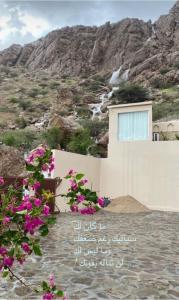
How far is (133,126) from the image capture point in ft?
60.2

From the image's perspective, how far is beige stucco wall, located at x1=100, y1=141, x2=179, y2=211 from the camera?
1700 centimetres

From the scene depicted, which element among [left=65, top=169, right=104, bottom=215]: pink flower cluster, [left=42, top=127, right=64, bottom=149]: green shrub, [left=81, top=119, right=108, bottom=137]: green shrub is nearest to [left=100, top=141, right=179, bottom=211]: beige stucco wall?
[left=42, top=127, right=64, bottom=149]: green shrub

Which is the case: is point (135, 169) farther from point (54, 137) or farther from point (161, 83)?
point (161, 83)

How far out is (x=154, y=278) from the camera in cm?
556

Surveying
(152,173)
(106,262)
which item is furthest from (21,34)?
(106,262)

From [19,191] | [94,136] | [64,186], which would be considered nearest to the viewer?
[19,191]

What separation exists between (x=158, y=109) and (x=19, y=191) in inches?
1232

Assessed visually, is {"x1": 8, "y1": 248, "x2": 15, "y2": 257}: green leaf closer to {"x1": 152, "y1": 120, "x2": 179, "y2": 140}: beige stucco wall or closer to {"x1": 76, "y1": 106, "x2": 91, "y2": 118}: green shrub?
{"x1": 152, "y1": 120, "x2": 179, "y2": 140}: beige stucco wall

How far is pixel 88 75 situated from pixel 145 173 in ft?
173

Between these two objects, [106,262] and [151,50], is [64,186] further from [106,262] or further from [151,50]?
[151,50]

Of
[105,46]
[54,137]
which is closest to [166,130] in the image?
[54,137]

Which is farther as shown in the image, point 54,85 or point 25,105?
point 54,85

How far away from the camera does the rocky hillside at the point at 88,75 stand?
38.4 m

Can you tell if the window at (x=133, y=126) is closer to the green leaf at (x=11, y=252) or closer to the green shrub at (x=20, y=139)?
the green shrub at (x=20, y=139)
